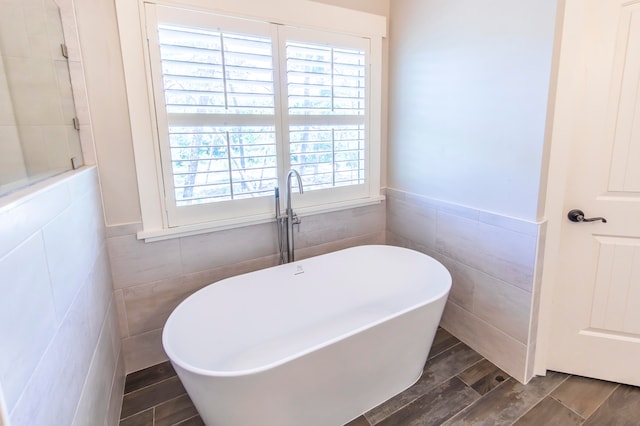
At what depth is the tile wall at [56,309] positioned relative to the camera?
2.35ft

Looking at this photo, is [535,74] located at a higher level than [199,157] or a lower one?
higher

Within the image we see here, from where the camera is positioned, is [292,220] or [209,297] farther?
[292,220]

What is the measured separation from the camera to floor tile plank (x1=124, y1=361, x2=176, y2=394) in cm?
194

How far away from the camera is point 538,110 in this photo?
1.66m

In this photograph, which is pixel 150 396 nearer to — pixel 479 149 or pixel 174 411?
pixel 174 411

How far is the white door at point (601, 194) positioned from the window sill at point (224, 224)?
4.42ft

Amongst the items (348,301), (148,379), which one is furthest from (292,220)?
(148,379)

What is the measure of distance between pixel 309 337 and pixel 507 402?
115cm

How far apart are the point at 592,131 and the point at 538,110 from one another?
0.30 meters

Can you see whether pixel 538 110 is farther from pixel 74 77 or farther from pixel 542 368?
pixel 74 77

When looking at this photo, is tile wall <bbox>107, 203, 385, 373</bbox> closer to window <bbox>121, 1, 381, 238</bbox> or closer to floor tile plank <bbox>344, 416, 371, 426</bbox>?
Answer: window <bbox>121, 1, 381, 238</bbox>

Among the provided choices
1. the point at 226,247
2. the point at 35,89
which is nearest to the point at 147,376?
the point at 226,247

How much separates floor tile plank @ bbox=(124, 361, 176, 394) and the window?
0.91 m

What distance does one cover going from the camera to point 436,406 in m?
1.78
